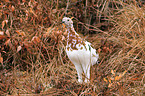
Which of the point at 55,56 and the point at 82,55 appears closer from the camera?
the point at 82,55

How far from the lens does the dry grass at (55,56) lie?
192cm

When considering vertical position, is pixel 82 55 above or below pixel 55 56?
above

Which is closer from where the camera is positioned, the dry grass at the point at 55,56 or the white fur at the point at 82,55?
the white fur at the point at 82,55

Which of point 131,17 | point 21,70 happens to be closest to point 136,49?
point 131,17

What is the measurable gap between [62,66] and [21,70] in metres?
0.59

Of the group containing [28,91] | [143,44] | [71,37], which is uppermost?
[71,37]

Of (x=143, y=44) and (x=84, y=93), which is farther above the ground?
(x=143, y=44)

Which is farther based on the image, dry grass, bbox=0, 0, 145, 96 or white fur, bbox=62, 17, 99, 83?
dry grass, bbox=0, 0, 145, 96

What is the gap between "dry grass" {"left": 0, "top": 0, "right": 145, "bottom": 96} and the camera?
1915 mm

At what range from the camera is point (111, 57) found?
233 centimetres

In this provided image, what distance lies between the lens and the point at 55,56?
8.05ft

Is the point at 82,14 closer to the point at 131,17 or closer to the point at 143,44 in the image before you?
the point at 131,17

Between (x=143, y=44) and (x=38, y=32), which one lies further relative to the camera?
(x=38, y=32)

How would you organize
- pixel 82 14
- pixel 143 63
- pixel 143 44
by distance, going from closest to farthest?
pixel 143 63 < pixel 143 44 < pixel 82 14
